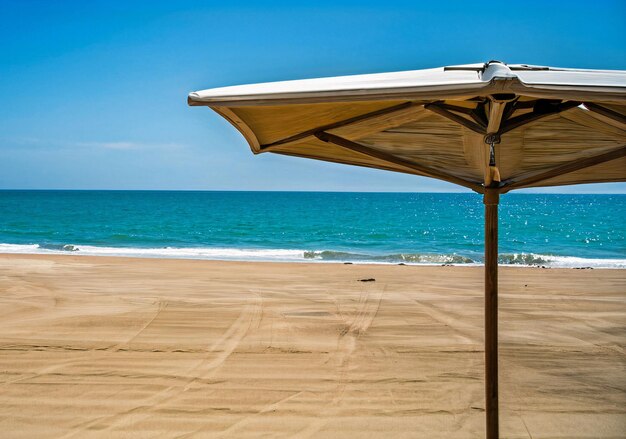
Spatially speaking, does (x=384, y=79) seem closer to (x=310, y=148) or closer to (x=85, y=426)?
(x=310, y=148)

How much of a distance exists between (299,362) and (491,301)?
3.06 meters

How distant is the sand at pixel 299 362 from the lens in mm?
4348

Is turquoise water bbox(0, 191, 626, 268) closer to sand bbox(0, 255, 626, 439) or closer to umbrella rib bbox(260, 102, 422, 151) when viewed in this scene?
sand bbox(0, 255, 626, 439)

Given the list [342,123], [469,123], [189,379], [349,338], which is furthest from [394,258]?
[469,123]

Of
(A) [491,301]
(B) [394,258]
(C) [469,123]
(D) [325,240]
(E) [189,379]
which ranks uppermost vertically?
(C) [469,123]

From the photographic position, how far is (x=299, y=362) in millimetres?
5738

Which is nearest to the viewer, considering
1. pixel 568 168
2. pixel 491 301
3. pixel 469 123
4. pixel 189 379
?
pixel 469 123

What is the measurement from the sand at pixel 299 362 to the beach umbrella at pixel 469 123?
5.53ft

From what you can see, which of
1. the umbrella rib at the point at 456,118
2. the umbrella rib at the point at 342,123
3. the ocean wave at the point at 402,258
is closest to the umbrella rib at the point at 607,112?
the umbrella rib at the point at 456,118

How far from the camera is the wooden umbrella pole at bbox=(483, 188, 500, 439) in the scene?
117 inches

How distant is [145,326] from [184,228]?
103ft

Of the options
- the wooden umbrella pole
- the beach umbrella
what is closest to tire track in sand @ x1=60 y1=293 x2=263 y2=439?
the beach umbrella

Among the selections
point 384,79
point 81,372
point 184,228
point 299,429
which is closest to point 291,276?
point 81,372

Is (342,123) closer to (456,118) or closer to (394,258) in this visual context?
(456,118)
